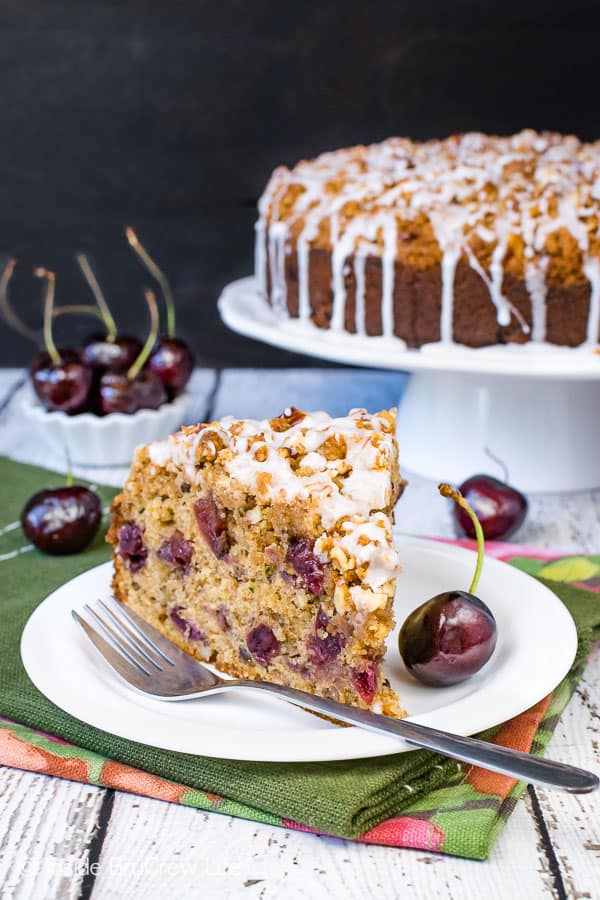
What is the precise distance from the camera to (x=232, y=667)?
1656 millimetres

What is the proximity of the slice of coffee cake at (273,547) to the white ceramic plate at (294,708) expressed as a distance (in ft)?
0.29

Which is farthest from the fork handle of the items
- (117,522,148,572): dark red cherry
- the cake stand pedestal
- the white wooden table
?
the cake stand pedestal

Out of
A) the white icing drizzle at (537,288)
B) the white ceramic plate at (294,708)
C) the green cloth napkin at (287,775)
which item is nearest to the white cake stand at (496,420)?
the white icing drizzle at (537,288)

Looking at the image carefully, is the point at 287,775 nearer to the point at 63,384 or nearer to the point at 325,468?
the point at 325,468

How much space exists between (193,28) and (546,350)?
5.54 ft

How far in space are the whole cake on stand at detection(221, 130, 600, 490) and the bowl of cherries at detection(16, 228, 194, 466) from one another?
26cm

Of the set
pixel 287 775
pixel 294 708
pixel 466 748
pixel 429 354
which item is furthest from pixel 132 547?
pixel 429 354

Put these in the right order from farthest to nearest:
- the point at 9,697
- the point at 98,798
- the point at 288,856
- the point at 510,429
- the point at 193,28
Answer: the point at 193,28, the point at 510,429, the point at 9,697, the point at 98,798, the point at 288,856

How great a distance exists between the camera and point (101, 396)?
2766 millimetres

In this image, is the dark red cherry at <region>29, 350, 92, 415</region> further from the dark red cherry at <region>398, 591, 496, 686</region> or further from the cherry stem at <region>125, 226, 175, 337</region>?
the dark red cherry at <region>398, 591, 496, 686</region>

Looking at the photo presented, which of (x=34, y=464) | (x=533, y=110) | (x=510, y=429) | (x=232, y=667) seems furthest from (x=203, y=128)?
(x=232, y=667)

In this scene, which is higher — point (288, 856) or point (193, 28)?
point (193, 28)

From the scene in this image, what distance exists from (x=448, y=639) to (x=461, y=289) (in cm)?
114

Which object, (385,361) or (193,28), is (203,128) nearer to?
(193,28)
